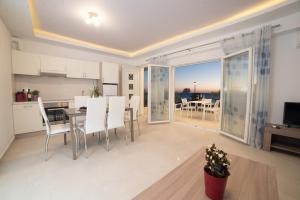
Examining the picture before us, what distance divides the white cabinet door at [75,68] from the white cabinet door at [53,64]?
0.44ft

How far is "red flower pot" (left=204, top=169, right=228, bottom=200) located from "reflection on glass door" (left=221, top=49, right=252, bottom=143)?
266 cm

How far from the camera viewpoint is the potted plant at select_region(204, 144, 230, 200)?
2.73ft

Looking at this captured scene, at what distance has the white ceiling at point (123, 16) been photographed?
2.36 meters

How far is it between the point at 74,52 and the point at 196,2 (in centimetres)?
394

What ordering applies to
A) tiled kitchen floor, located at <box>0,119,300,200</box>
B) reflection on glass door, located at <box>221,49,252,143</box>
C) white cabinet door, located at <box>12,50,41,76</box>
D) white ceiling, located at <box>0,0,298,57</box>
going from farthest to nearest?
white cabinet door, located at <box>12,50,41,76</box> < reflection on glass door, located at <box>221,49,252,143</box> < white ceiling, located at <box>0,0,298,57</box> < tiled kitchen floor, located at <box>0,119,300,200</box>

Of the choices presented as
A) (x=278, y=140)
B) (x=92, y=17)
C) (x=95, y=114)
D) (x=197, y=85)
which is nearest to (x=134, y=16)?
(x=92, y=17)

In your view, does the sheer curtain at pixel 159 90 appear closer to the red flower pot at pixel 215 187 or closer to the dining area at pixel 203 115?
the dining area at pixel 203 115

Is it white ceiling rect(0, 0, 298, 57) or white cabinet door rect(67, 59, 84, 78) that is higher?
white ceiling rect(0, 0, 298, 57)

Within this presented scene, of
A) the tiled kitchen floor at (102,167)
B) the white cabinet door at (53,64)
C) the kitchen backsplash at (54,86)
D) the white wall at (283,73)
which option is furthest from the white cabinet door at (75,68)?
the white wall at (283,73)

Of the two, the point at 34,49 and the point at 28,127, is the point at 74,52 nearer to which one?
the point at 34,49

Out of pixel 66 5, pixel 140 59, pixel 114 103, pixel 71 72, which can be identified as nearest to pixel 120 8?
pixel 66 5

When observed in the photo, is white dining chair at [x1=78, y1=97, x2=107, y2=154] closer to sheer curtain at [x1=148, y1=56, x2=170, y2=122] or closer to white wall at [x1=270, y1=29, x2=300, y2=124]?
sheer curtain at [x1=148, y1=56, x2=170, y2=122]

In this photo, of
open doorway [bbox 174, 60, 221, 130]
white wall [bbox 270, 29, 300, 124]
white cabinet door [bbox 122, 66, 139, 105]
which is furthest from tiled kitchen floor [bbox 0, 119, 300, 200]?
open doorway [bbox 174, 60, 221, 130]

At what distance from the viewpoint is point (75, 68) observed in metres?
4.25
